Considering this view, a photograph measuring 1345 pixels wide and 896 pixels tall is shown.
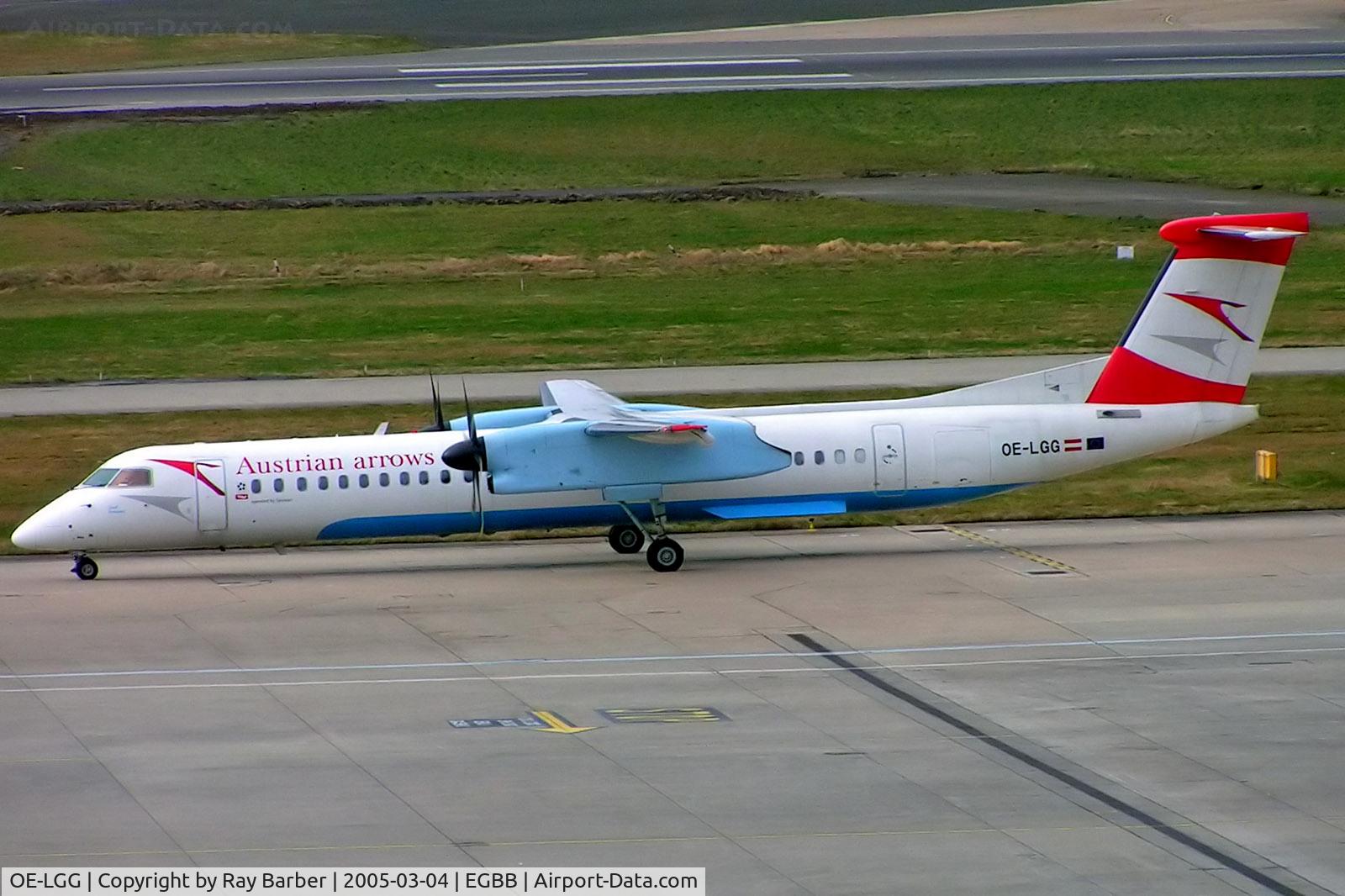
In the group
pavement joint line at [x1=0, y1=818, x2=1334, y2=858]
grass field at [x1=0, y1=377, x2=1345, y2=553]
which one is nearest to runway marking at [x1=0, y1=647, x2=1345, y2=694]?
pavement joint line at [x1=0, y1=818, x2=1334, y2=858]

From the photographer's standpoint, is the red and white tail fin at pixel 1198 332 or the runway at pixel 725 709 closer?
the runway at pixel 725 709

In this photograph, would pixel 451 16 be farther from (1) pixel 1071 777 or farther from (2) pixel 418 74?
(1) pixel 1071 777

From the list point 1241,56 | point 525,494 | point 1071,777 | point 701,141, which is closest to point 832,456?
point 525,494

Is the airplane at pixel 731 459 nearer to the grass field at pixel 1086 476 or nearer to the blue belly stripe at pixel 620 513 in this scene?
the blue belly stripe at pixel 620 513

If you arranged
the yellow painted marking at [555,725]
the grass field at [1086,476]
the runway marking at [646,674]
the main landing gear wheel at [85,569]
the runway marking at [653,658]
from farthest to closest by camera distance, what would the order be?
the grass field at [1086,476] < the main landing gear wheel at [85,569] < the runway marking at [653,658] < the runway marking at [646,674] < the yellow painted marking at [555,725]

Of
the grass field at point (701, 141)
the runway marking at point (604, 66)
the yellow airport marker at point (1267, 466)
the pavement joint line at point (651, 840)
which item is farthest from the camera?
the runway marking at point (604, 66)

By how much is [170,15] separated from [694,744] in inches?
3292

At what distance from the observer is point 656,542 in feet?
98.7


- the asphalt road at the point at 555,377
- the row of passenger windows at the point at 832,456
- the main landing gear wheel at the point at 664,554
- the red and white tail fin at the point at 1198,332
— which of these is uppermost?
the red and white tail fin at the point at 1198,332

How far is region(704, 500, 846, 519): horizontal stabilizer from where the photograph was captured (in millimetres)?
30672

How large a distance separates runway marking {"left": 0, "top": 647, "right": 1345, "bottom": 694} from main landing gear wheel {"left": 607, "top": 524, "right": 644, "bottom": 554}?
7.17 metres

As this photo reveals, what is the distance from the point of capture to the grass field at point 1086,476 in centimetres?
3438

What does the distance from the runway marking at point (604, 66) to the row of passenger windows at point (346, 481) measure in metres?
54.7

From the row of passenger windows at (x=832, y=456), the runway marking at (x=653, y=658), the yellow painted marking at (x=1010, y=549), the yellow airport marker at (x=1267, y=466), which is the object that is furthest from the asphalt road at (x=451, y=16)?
the runway marking at (x=653, y=658)
